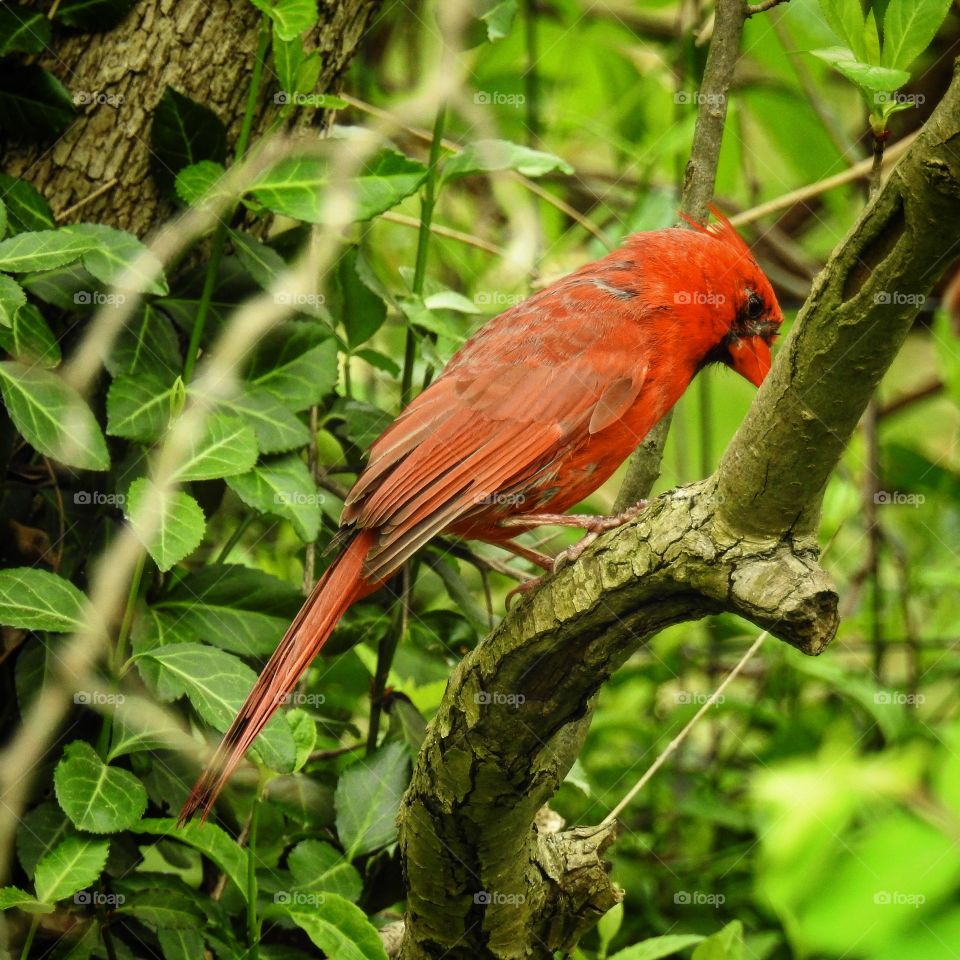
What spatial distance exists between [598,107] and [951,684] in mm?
2632

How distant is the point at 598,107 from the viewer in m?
4.93

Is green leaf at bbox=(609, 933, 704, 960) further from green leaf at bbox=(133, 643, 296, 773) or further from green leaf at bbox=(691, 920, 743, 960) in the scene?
green leaf at bbox=(133, 643, 296, 773)

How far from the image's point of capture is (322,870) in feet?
8.59

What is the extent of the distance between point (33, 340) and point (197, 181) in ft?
1.65

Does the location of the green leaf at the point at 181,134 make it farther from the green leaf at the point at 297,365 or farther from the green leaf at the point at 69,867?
the green leaf at the point at 69,867

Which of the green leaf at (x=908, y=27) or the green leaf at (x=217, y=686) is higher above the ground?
the green leaf at (x=908, y=27)

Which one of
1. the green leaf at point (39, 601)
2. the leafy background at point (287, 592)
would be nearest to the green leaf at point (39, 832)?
the leafy background at point (287, 592)

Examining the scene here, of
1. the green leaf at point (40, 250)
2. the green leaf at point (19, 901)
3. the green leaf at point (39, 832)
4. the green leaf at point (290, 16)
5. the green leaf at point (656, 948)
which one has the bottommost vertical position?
the green leaf at point (656, 948)

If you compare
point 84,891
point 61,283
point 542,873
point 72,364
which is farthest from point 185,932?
point 61,283

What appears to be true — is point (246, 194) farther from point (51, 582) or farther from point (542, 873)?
point (542, 873)

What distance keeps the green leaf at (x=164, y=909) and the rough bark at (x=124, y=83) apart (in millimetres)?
1526

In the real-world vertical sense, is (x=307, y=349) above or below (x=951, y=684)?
above

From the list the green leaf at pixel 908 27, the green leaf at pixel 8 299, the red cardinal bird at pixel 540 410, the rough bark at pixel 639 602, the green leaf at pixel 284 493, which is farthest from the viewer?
the green leaf at pixel 284 493

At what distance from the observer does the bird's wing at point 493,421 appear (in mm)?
2619
